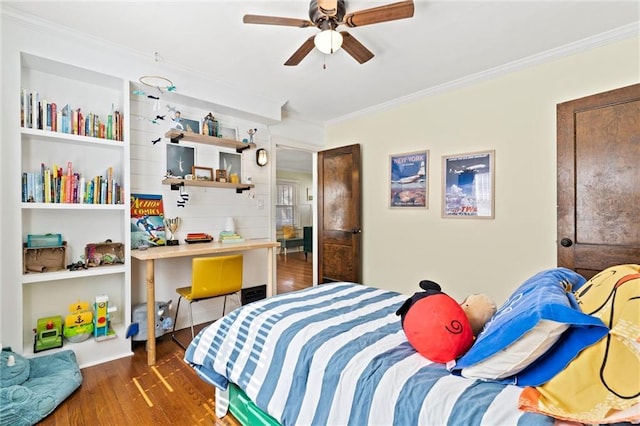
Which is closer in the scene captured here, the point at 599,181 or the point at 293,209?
the point at 599,181

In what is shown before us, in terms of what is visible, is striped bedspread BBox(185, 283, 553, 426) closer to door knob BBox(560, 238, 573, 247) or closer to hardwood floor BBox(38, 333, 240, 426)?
hardwood floor BBox(38, 333, 240, 426)

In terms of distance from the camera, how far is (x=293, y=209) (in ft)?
29.5

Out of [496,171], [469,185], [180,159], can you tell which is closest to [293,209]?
[180,159]

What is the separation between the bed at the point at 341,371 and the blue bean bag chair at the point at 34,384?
0.86 m

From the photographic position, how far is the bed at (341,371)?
916mm

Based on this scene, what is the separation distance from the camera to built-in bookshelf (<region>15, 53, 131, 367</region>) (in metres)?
2.27

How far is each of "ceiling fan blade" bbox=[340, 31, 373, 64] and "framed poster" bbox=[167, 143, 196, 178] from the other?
1915mm

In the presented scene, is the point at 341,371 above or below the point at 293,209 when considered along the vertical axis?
below

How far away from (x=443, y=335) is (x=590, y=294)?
51 cm

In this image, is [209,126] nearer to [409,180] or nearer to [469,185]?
[409,180]

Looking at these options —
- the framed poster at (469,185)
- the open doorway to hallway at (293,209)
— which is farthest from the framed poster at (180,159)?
the open doorway to hallway at (293,209)

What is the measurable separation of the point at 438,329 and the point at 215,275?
79.4 inches

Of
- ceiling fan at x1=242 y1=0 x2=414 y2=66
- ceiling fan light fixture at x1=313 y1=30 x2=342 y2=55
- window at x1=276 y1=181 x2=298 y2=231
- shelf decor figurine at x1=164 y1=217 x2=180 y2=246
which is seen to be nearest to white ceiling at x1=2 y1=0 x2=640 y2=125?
ceiling fan at x1=242 y1=0 x2=414 y2=66

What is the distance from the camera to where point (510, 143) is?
285 centimetres
